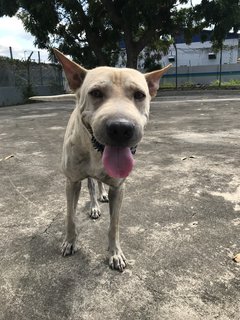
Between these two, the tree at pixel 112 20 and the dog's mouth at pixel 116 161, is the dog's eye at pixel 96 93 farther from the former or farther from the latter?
the tree at pixel 112 20

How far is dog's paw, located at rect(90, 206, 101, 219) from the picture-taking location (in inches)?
143

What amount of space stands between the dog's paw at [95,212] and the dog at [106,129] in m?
0.58

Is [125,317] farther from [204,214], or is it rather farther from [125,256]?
[204,214]

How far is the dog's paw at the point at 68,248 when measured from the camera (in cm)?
295

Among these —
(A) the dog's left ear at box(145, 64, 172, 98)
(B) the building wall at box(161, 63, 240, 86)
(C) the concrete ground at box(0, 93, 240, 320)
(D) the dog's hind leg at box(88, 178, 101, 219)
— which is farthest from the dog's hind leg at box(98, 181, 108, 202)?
(B) the building wall at box(161, 63, 240, 86)

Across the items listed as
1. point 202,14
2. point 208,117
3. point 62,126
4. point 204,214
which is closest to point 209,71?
point 202,14

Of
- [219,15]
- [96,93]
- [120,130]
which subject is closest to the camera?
[120,130]

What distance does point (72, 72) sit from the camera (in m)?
2.80

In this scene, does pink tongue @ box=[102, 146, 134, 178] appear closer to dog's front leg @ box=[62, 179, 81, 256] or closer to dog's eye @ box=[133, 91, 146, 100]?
dog's eye @ box=[133, 91, 146, 100]

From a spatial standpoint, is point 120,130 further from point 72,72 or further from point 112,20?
point 112,20

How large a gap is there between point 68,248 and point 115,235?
16.6 inches

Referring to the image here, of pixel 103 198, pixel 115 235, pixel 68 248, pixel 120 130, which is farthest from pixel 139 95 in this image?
pixel 103 198

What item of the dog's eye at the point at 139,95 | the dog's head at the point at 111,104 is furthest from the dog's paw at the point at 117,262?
the dog's eye at the point at 139,95

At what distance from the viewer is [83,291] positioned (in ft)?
8.07
